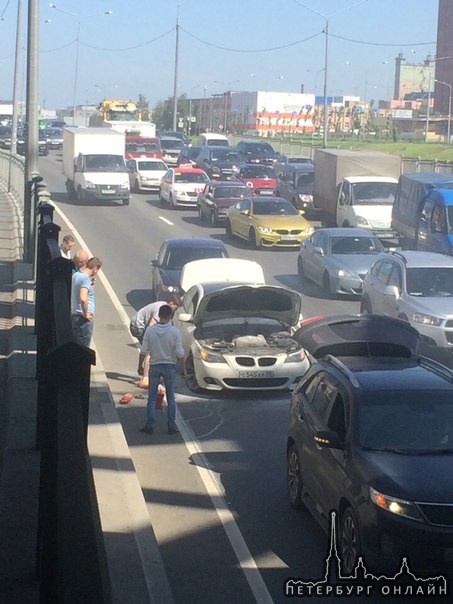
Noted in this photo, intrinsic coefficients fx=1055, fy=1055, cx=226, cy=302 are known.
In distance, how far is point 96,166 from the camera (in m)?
43.8

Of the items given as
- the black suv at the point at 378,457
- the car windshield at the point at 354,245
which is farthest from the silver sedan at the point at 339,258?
the black suv at the point at 378,457

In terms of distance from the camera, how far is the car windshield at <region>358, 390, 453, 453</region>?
8.02 meters

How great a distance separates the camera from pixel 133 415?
523 inches

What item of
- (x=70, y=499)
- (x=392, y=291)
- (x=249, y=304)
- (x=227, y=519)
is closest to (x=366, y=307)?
(x=392, y=291)

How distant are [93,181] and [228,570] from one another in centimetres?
3645

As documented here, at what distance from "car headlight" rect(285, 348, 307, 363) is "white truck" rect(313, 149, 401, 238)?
19425 mm

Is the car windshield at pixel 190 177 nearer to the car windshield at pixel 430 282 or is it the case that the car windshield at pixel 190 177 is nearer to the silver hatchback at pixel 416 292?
the silver hatchback at pixel 416 292

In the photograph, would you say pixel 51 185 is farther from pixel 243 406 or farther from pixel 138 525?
pixel 138 525

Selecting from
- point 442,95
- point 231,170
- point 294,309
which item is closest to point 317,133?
point 442,95

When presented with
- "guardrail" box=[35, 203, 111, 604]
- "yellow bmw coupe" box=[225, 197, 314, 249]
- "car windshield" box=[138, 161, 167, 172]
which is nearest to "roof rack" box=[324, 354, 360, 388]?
"guardrail" box=[35, 203, 111, 604]

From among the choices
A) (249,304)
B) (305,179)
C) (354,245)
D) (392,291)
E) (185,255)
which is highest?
(305,179)

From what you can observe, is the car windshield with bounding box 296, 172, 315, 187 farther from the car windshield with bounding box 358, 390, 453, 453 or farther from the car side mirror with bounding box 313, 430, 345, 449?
the car side mirror with bounding box 313, 430, 345, 449

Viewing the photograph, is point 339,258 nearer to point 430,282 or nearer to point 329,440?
point 430,282

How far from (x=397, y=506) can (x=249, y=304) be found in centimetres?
829
